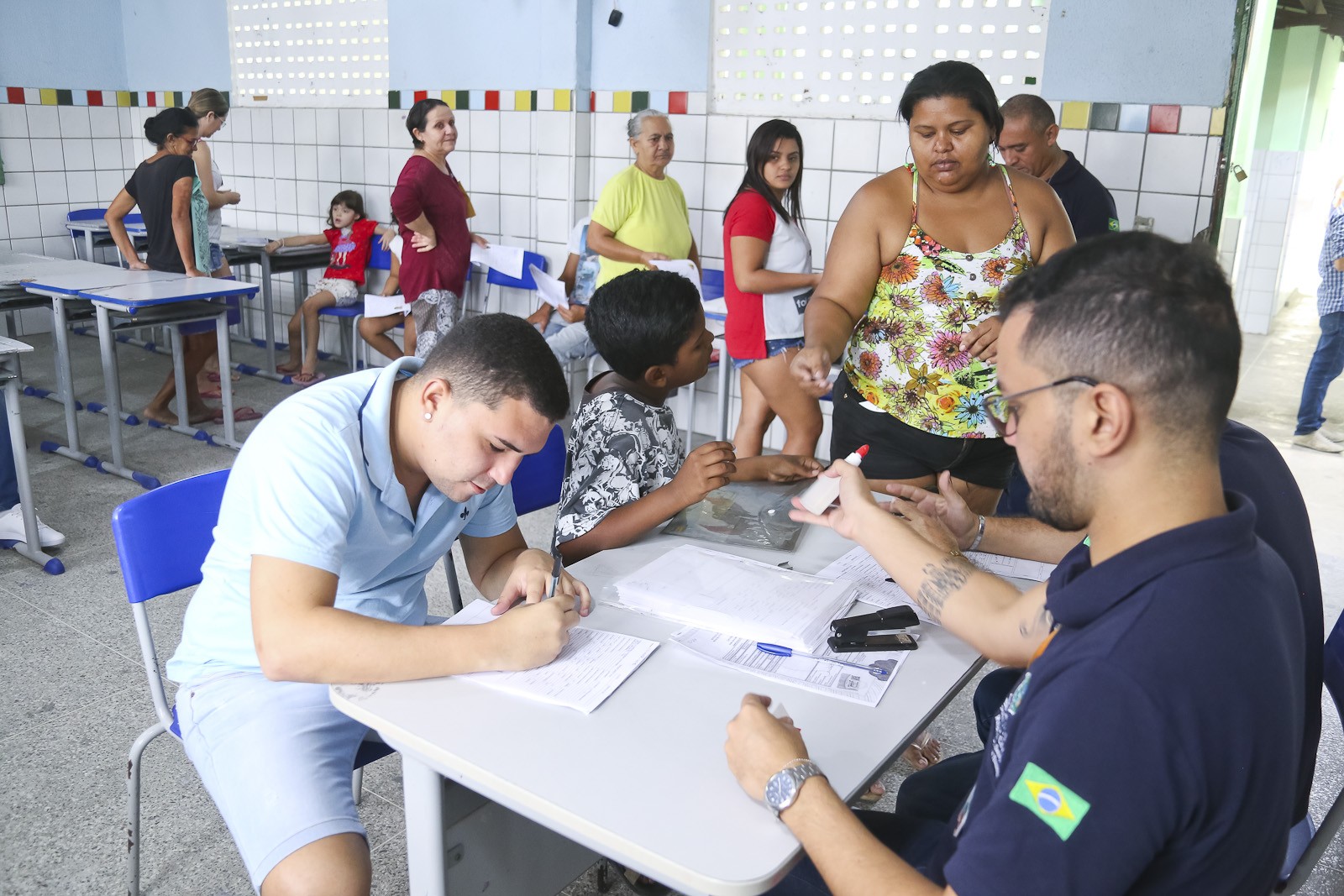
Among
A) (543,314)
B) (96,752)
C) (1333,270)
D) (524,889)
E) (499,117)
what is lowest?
(96,752)

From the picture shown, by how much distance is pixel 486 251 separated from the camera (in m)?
5.06

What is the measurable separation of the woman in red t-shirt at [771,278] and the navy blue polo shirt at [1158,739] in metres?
2.66

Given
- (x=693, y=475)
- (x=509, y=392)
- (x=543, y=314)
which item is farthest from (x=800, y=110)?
(x=509, y=392)

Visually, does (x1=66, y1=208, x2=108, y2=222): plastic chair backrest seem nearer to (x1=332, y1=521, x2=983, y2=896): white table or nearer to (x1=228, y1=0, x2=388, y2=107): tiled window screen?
(x1=228, y1=0, x2=388, y2=107): tiled window screen

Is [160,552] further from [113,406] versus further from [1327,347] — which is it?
[1327,347]

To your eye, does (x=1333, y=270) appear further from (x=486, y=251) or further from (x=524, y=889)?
(x=524, y=889)

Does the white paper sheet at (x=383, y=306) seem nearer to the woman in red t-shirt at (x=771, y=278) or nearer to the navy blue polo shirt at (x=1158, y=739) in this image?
the woman in red t-shirt at (x=771, y=278)

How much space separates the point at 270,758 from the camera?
4.40 feet

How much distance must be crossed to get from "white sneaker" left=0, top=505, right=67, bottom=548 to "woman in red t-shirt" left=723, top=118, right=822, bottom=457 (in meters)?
2.41

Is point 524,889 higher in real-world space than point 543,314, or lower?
lower

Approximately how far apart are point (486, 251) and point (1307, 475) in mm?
3947

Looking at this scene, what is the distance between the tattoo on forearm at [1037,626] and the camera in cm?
125

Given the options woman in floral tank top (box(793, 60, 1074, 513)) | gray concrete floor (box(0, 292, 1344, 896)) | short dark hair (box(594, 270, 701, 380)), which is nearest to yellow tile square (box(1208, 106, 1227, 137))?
gray concrete floor (box(0, 292, 1344, 896))

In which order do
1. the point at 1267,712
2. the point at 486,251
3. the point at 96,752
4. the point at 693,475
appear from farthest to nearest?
the point at 486,251, the point at 96,752, the point at 693,475, the point at 1267,712
